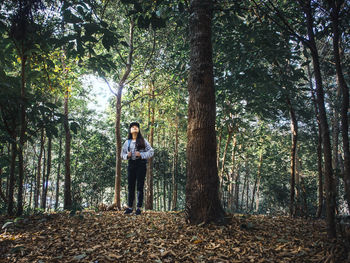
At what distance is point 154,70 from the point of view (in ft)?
28.7

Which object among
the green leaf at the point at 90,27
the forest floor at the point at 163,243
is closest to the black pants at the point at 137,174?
the forest floor at the point at 163,243

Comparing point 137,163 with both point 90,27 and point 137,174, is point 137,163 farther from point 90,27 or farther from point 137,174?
point 90,27

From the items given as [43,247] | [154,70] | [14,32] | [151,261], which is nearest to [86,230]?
Answer: [43,247]

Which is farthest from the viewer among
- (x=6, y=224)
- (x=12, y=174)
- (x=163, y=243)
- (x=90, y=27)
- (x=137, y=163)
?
(x=137, y=163)

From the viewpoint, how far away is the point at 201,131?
3531 millimetres

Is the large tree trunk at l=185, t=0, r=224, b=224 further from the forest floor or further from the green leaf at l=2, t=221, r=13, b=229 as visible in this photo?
the green leaf at l=2, t=221, r=13, b=229

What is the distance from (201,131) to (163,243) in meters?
1.77

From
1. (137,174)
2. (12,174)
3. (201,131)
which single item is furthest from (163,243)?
(12,174)

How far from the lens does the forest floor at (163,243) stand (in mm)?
2443

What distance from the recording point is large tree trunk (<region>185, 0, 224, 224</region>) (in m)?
3.41

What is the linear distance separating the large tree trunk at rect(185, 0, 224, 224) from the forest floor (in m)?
0.30

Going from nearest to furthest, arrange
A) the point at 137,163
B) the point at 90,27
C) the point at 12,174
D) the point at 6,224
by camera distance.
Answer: the point at 90,27 < the point at 6,224 < the point at 12,174 < the point at 137,163

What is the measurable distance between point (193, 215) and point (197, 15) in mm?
3494

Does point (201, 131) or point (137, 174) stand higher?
point (201, 131)
